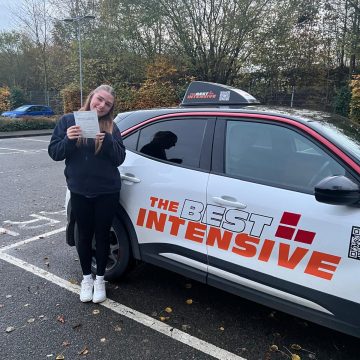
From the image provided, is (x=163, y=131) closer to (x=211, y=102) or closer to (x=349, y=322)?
(x=211, y=102)

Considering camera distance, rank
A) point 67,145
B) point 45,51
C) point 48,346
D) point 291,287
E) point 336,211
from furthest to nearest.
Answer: point 45,51 → point 67,145 → point 48,346 → point 291,287 → point 336,211

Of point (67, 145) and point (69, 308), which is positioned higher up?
point (67, 145)

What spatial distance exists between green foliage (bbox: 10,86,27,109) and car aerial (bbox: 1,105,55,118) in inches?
180

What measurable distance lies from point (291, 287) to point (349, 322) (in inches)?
15.0

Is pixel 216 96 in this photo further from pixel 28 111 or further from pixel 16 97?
pixel 16 97

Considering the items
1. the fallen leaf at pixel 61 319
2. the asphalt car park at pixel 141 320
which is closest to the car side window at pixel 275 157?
the asphalt car park at pixel 141 320

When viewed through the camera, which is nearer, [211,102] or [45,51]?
[211,102]

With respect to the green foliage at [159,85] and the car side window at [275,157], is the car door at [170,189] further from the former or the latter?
the green foliage at [159,85]

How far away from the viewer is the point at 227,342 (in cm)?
269

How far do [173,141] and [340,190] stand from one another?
1449 millimetres

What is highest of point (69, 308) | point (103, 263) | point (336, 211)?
point (336, 211)

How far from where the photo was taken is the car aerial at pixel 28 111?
2477 cm

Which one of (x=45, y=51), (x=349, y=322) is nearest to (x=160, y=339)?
(x=349, y=322)

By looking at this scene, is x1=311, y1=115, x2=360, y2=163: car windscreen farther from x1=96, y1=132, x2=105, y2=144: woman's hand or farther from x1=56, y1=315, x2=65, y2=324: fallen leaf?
x1=56, y1=315, x2=65, y2=324: fallen leaf
